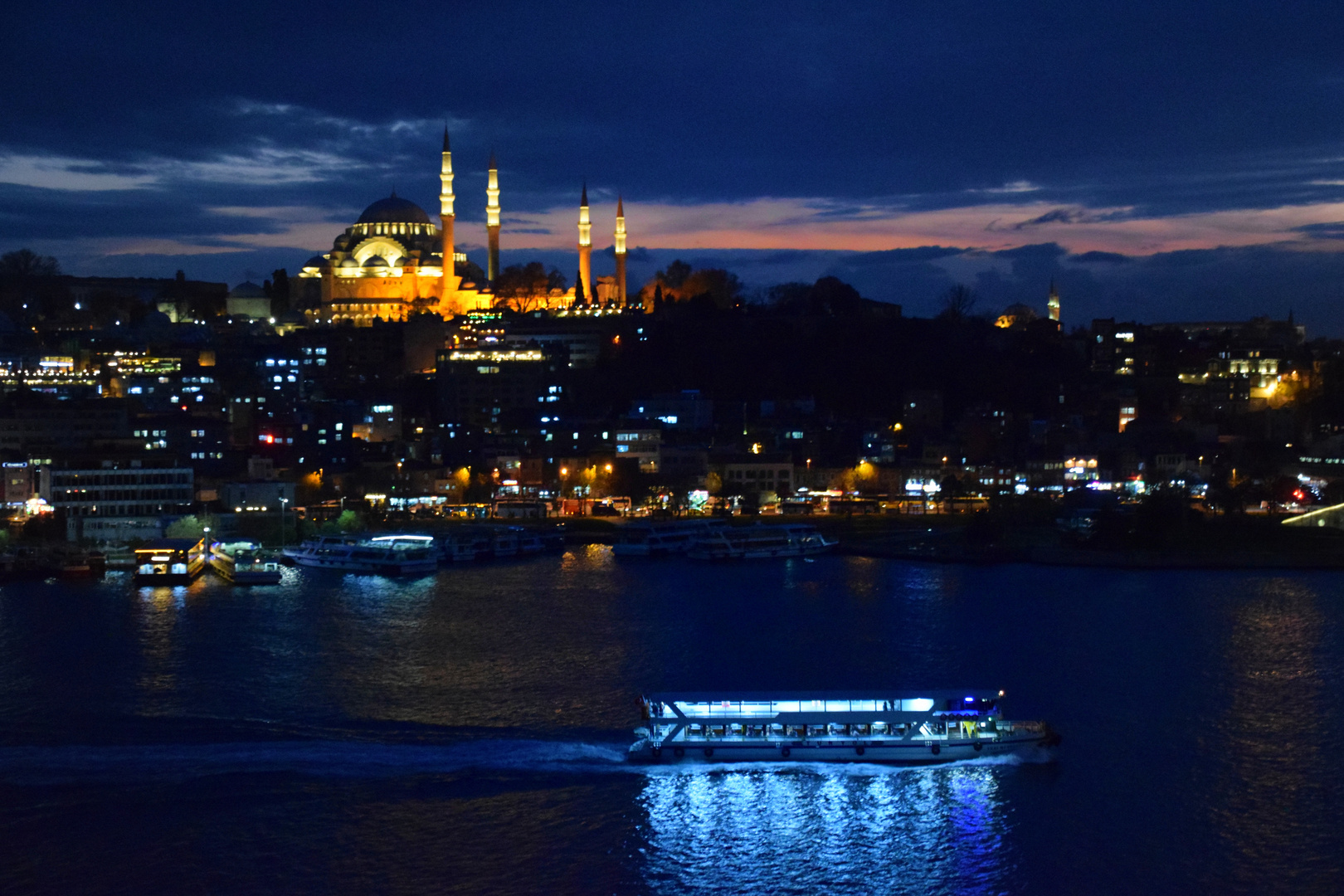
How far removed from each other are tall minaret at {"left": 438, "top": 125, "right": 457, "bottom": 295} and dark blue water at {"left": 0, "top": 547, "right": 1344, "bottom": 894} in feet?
77.4

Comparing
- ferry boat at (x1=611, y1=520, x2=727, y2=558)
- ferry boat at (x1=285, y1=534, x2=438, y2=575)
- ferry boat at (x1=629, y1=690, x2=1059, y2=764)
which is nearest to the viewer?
ferry boat at (x1=629, y1=690, x2=1059, y2=764)

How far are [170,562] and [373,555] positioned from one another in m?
2.43

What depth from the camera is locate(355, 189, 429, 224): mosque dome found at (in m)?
40.1

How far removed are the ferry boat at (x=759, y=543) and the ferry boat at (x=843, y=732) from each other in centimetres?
1026

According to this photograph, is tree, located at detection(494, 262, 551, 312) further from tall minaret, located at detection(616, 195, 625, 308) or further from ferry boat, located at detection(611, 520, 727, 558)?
ferry boat, located at detection(611, 520, 727, 558)

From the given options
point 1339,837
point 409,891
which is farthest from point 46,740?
point 1339,837

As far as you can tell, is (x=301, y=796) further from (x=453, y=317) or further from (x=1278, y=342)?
(x=1278, y=342)

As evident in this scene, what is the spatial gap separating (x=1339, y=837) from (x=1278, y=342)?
116ft

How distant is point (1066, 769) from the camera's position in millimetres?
9078

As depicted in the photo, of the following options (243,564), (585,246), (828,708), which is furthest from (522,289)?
(828,708)

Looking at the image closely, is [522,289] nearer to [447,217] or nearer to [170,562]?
[447,217]

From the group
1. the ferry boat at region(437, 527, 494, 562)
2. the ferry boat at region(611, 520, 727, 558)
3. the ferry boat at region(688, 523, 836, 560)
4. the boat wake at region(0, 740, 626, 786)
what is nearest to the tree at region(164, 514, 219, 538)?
the ferry boat at region(437, 527, 494, 562)

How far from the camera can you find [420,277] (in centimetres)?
3831

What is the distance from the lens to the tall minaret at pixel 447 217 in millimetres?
A: 37875
